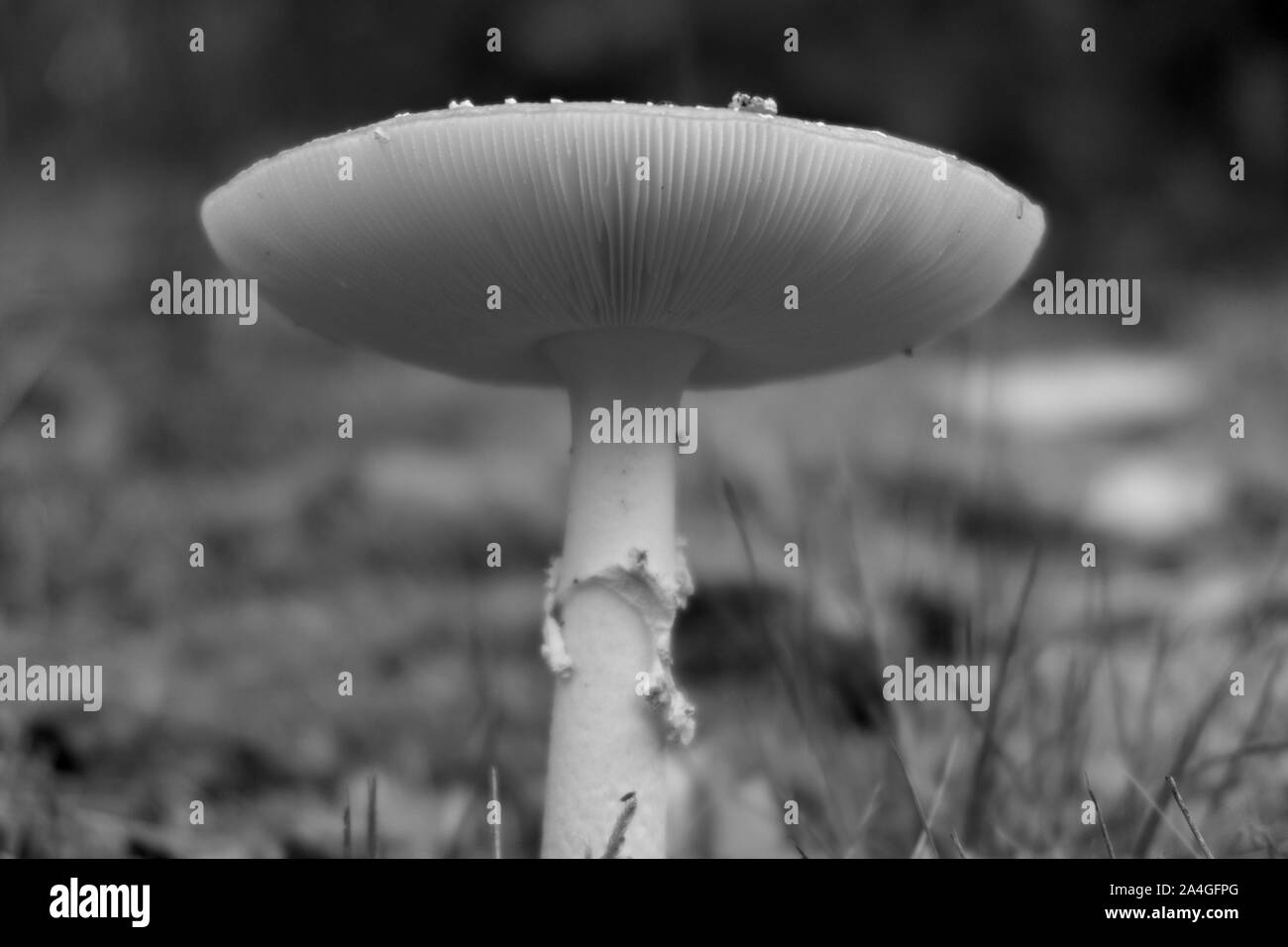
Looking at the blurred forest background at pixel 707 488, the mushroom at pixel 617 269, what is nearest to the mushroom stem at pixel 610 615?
the mushroom at pixel 617 269

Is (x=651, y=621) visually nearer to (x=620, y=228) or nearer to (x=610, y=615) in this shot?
(x=610, y=615)

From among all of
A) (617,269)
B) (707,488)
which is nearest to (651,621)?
(617,269)

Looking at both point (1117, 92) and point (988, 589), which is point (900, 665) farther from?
point (1117, 92)

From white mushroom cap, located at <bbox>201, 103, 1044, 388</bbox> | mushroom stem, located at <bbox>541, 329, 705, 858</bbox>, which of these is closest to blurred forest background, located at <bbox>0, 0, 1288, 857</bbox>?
mushroom stem, located at <bbox>541, 329, 705, 858</bbox>

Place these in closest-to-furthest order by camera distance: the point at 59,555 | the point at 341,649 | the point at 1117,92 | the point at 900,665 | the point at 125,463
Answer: the point at 900,665
the point at 341,649
the point at 59,555
the point at 125,463
the point at 1117,92

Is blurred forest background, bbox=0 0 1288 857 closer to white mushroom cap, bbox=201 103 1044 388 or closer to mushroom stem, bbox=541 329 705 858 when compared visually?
mushroom stem, bbox=541 329 705 858

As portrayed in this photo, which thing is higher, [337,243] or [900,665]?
[337,243]

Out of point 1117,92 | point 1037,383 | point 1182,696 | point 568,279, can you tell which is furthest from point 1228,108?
point 568,279
